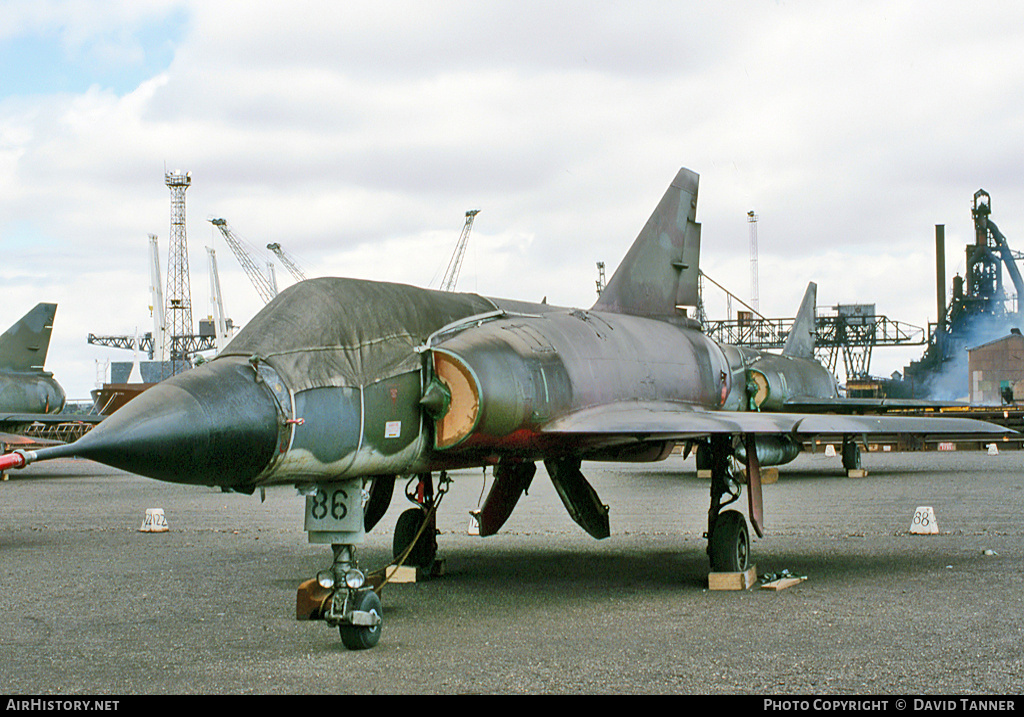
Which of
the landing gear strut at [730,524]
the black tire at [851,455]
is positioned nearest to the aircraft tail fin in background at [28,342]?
the black tire at [851,455]

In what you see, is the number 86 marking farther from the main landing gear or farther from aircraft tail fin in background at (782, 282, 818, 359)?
aircraft tail fin in background at (782, 282, 818, 359)

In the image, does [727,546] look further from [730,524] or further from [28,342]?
[28,342]

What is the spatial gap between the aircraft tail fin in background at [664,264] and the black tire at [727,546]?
3.24m

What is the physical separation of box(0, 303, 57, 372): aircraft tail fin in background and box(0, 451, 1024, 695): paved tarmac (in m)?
18.5

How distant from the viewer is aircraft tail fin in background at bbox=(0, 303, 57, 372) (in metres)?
34.4

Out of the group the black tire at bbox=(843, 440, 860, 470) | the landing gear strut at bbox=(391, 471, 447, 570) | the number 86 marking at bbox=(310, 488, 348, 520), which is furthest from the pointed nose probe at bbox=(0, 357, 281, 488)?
the black tire at bbox=(843, 440, 860, 470)

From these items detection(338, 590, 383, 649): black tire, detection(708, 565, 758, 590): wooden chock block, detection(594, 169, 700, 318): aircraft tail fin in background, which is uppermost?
detection(594, 169, 700, 318): aircraft tail fin in background

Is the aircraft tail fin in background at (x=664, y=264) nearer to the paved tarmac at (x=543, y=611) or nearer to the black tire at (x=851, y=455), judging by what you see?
the paved tarmac at (x=543, y=611)

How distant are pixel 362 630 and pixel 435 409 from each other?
1.98 metres

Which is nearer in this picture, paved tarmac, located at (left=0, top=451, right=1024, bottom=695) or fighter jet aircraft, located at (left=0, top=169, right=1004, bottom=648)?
paved tarmac, located at (left=0, top=451, right=1024, bottom=695)

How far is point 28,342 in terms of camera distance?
3478 cm

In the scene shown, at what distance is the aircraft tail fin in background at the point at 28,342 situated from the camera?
1356 inches
